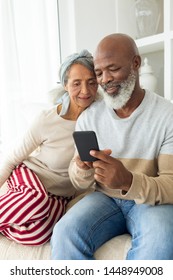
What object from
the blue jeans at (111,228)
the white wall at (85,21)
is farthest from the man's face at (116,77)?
the white wall at (85,21)

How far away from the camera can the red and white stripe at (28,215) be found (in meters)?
0.97

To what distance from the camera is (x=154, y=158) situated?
0.94m

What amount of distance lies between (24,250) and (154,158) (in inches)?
20.8

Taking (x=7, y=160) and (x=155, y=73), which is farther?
(x=155, y=73)

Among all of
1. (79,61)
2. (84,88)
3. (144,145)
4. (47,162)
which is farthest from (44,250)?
(79,61)

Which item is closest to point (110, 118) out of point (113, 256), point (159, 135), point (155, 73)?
point (159, 135)

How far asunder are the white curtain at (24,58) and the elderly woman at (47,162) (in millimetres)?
373

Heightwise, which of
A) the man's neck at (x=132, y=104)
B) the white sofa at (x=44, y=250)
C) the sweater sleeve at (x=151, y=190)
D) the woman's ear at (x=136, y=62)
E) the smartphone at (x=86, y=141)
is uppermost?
the woman's ear at (x=136, y=62)

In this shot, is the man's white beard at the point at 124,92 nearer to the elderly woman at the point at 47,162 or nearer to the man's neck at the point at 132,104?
Answer: the man's neck at the point at 132,104

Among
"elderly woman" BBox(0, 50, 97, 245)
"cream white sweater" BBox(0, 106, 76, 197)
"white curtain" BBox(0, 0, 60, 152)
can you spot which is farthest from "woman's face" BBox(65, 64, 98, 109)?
"white curtain" BBox(0, 0, 60, 152)

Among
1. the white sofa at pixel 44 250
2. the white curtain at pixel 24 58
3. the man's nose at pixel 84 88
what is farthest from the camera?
the white curtain at pixel 24 58

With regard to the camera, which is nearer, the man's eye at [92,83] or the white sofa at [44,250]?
the white sofa at [44,250]
